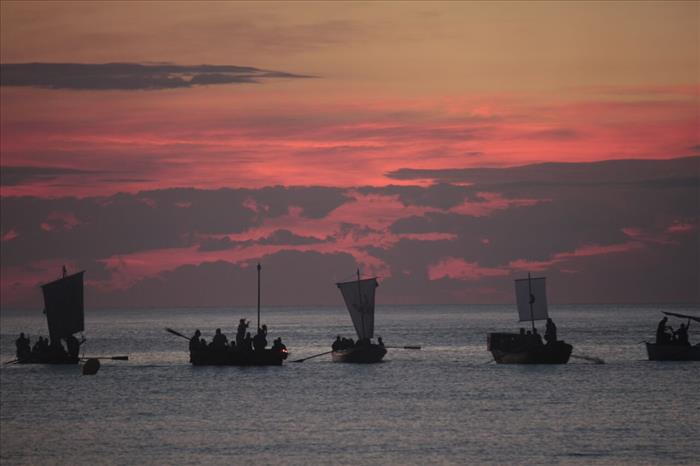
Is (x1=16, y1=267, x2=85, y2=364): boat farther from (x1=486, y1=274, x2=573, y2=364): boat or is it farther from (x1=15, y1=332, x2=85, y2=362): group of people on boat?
(x1=486, y1=274, x2=573, y2=364): boat

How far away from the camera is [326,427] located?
165 ft

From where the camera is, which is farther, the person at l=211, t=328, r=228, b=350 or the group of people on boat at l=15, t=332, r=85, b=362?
the group of people on boat at l=15, t=332, r=85, b=362

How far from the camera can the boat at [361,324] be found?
270ft

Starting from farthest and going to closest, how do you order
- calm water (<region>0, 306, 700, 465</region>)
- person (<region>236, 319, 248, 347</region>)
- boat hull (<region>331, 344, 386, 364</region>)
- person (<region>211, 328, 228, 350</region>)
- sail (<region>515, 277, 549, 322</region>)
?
sail (<region>515, 277, 549, 322</region>) → boat hull (<region>331, 344, 386, 364</region>) → person (<region>211, 328, 228, 350</region>) → person (<region>236, 319, 248, 347</region>) → calm water (<region>0, 306, 700, 465</region>)

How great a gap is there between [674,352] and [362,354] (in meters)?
19.2

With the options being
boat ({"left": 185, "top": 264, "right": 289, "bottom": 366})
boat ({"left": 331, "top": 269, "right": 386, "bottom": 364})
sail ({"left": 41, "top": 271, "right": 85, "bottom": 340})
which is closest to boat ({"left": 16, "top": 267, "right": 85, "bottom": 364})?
sail ({"left": 41, "top": 271, "right": 85, "bottom": 340})

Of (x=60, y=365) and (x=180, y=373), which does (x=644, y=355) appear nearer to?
(x=180, y=373)

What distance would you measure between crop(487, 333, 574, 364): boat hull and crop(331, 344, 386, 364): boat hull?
762cm

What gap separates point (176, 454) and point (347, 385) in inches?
1018

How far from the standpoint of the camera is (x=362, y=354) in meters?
82.3

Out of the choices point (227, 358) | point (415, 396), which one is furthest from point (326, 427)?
point (227, 358)

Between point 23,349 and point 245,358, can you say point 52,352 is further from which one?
point 245,358

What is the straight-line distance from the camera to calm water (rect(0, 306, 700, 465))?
142ft

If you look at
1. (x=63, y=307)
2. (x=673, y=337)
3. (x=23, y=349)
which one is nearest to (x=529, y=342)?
(x=673, y=337)
